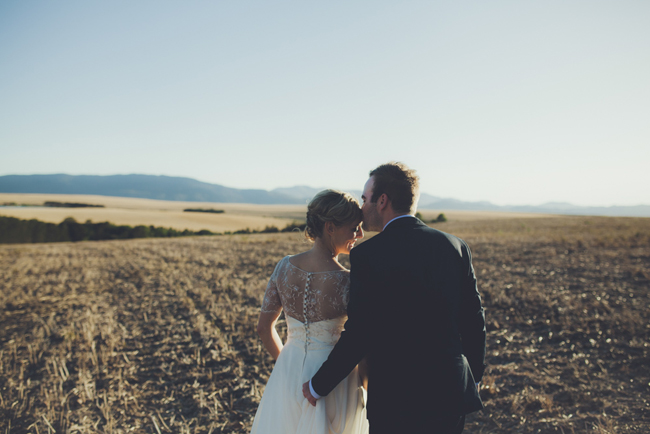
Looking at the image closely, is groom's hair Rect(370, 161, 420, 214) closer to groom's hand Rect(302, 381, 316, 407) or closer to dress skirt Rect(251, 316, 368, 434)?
dress skirt Rect(251, 316, 368, 434)

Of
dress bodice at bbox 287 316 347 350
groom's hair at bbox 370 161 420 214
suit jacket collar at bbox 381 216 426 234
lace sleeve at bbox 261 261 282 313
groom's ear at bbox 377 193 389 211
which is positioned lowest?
dress bodice at bbox 287 316 347 350

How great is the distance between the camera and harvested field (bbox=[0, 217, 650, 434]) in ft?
13.8

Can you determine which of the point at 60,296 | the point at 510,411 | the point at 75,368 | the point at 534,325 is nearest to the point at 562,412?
the point at 510,411

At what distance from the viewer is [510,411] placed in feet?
14.1

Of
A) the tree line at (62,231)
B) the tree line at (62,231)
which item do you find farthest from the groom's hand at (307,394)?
the tree line at (62,231)

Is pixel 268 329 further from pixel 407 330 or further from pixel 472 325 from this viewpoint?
pixel 472 325

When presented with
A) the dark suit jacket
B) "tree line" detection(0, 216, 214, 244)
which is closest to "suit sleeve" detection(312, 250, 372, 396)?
the dark suit jacket

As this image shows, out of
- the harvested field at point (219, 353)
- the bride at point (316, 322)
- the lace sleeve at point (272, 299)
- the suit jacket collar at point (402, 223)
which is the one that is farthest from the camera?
the harvested field at point (219, 353)

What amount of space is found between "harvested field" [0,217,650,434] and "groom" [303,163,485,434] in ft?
7.66

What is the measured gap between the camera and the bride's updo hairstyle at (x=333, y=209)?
2521 millimetres

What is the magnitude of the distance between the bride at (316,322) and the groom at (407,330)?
0.40 meters

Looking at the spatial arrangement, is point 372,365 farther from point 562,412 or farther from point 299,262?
point 562,412

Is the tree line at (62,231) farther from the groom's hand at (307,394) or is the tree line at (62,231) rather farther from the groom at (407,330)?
the groom at (407,330)

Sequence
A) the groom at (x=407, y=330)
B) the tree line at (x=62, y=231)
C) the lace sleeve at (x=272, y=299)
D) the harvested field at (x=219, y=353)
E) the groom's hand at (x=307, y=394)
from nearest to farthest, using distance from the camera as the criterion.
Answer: the groom at (x=407, y=330) < the groom's hand at (x=307, y=394) < the lace sleeve at (x=272, y=299) < the harvested field at (x=219, y=353) < the tree line at (x=62, y=231)
